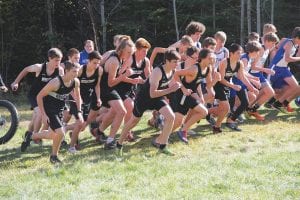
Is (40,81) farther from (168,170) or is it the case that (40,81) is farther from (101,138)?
(168,170)

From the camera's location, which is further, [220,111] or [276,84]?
[276,84]

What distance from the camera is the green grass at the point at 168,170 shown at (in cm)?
565

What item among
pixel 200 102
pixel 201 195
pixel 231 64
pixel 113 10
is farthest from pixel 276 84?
pixel 113 10

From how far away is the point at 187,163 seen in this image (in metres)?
6.97

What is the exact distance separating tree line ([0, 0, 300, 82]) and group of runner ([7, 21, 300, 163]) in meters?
13.2

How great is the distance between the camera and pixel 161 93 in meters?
7.55

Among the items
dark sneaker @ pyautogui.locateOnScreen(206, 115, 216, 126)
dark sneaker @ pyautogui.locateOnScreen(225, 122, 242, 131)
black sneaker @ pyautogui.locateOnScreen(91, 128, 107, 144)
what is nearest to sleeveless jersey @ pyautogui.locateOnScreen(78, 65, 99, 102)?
black sneaker @ pyautogui.locateOnScreen(91, 128, 107, 144)

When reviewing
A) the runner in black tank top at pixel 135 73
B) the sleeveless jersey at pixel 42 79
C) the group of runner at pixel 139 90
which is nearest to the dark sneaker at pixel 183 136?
the group of runner at pixel 139 90

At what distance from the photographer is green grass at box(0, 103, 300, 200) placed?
565 centimetres

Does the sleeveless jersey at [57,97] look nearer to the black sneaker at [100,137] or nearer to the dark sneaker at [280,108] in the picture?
the black sneaker at [100,137]

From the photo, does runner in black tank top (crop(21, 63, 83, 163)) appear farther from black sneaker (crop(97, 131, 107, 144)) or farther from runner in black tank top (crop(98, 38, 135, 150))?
black sneaker (crop(97, 131, 107, 144))

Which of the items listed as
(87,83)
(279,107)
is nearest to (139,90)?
(87,83)

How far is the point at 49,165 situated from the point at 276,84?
6.02 metres

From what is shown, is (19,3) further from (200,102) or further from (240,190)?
(240,190)
